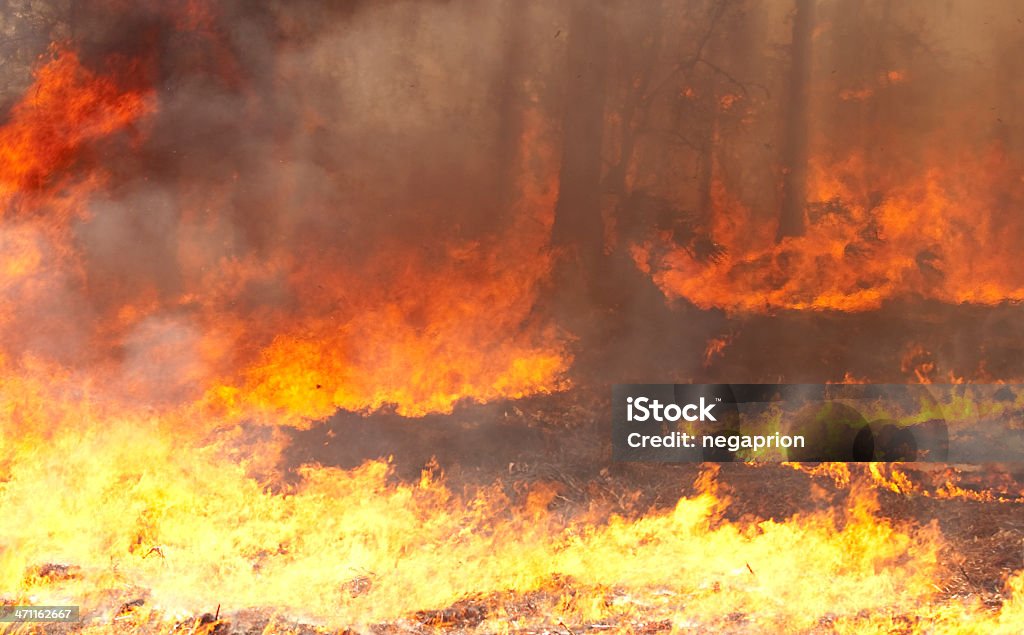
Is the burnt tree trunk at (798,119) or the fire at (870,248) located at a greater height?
the burnt tree trunk at (798,119)

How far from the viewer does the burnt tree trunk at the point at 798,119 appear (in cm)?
401

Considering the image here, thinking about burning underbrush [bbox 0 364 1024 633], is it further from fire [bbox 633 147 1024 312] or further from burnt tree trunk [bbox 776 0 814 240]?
burnt tree trunk [bbox 776 0 814 240]

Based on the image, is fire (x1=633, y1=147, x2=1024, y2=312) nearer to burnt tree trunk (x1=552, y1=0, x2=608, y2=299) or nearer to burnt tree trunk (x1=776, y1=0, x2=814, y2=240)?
burnt tree trunk (x1=776, y1=0, x2=814, y2=240)

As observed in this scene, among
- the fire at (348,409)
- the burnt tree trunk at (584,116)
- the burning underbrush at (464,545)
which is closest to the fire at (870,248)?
the fire at (348,409)

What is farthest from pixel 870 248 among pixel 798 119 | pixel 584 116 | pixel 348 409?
pixel 348 409

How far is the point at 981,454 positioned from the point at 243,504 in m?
4.22

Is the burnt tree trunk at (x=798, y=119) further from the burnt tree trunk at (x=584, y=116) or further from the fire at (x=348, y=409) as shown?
the burnt tree trunk at (x=584, y=116)

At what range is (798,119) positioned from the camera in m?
4.02

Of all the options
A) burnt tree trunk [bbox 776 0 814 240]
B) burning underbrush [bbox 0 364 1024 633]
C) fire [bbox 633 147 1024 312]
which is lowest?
burning underbrush [bbox 0 364 1024 633]

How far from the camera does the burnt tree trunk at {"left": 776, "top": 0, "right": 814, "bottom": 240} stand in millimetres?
4012

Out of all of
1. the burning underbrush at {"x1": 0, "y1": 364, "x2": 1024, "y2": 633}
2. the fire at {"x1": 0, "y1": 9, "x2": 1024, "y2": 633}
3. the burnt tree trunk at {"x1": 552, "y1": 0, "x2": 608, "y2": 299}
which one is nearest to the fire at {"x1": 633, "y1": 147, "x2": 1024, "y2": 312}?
the fire at {"x1": 0, "y1": 9, "x2": 1024, "y2": 633}

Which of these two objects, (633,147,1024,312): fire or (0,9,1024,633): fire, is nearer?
(0,9,1024,633): fire

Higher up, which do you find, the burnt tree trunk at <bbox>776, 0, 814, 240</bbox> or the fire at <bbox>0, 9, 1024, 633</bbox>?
the burnt tree trunk at <bbox>776, 0, 814, 240</bbox>

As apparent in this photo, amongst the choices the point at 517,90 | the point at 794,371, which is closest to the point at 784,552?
the point at 794,371
